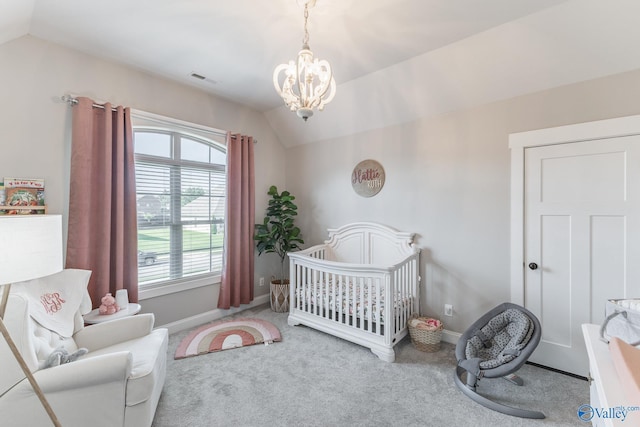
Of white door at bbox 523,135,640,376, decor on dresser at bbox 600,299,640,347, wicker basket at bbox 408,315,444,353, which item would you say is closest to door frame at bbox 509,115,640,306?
white door at bbox 523,135,640,376

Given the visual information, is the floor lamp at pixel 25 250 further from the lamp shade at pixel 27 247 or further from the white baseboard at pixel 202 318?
the white baseboard at pixel 202 318

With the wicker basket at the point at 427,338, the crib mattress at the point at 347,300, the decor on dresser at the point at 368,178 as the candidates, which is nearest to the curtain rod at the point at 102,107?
the decor on dresser at the point at 368,178

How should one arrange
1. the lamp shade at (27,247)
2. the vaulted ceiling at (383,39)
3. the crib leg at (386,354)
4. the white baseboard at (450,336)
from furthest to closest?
the white baseboard at (450,336)
the crib leg at (386,354)
the vaulted ceiling at (383,39)
the lamp shade at (27,247)

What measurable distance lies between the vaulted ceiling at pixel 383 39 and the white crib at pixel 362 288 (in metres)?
1.53

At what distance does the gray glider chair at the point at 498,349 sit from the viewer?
183 centimetres

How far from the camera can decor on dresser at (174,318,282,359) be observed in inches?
103

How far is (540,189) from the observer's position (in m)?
2.33

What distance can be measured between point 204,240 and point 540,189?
3483 millimetres

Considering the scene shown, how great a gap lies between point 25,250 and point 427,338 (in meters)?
2.77

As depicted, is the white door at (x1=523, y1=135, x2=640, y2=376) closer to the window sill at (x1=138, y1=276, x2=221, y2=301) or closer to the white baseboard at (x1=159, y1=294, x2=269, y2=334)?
the white baseboard at (x1=159, y1=294, x2=269, y2=334)

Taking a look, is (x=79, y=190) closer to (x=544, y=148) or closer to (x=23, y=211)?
(x=23, y=211)

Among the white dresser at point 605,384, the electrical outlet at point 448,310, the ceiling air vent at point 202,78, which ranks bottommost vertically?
the electrical outlet at point 448,310

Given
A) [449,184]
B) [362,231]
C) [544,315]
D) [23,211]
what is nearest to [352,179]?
[362,231]

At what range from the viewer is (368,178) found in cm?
337
